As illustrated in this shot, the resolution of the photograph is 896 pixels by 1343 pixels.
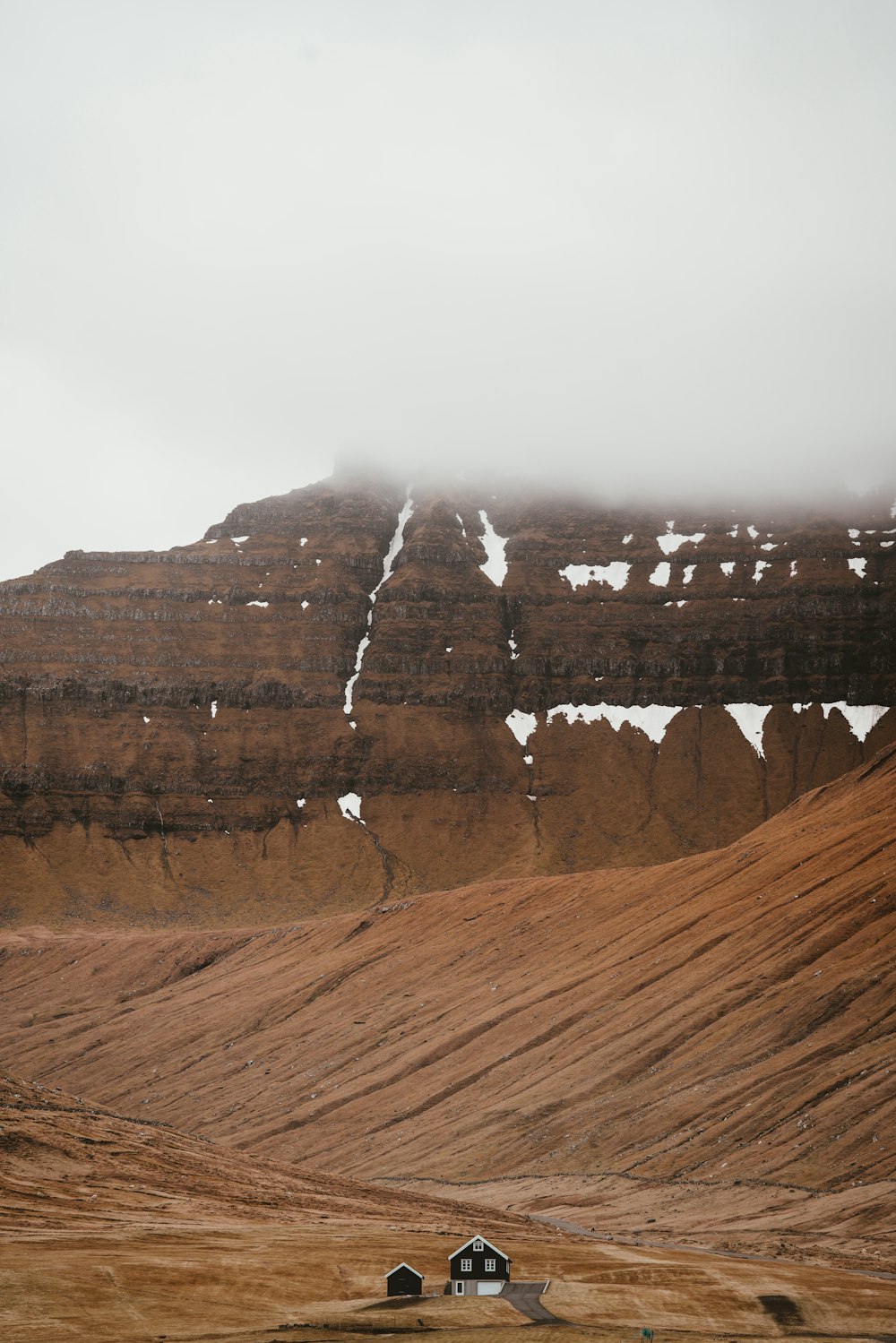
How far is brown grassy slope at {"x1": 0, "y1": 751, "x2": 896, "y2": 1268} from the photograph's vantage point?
90.5 meters

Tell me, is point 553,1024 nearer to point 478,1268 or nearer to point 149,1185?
point 149,1185

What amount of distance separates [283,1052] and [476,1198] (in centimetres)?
4654

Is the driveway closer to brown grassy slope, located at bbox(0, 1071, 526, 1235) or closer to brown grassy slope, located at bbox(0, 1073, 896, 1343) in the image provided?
brown grassy slope, located at bbox(0, 1073, 896, 1343)

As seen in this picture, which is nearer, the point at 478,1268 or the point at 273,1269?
the point at 273,1269

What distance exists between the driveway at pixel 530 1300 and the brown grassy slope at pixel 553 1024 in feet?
81.3

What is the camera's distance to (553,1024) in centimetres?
11594

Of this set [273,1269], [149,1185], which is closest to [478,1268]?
[273,1269]

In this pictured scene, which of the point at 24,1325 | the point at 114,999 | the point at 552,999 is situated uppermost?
the point at 24,1325

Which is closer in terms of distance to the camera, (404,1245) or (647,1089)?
(404,1245)

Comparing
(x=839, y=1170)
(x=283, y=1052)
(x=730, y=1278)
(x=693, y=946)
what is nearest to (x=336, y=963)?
(x=283, y=1052)

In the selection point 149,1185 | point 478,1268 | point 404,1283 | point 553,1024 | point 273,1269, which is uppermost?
point 273,1269

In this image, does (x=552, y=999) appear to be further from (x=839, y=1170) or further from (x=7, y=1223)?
(x=7, y=1223)

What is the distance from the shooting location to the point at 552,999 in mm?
121188

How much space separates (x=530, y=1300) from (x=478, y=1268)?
3018 mm
